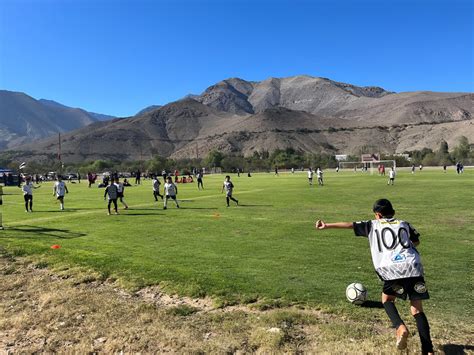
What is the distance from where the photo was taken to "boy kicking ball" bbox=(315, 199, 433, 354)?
5.13 m

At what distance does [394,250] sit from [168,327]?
3617mm

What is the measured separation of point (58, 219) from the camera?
62.7 ft

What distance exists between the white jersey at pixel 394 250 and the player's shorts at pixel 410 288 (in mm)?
64

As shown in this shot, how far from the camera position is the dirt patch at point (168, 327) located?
5.65 meters

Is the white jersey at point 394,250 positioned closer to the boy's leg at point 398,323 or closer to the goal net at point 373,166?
the boy's leg at point 398,323

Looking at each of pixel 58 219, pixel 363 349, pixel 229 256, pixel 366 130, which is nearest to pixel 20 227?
pixel 58 219

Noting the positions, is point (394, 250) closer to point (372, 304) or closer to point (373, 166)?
point (372, 304)

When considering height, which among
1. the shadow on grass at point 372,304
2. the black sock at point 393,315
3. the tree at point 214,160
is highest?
the tree at point 214,160

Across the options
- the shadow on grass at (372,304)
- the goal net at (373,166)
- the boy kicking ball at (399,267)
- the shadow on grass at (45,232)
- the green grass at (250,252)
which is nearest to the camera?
the boy kicking ball at (399,267)

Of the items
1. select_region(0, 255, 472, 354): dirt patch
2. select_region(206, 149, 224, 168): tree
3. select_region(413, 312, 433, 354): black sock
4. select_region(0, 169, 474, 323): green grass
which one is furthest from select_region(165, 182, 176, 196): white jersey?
select_region(206, 149, 224, 168): tree

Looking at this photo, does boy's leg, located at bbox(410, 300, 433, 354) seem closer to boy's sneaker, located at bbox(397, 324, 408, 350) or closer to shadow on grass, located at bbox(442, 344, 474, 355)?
boy's sneaker, located at bbox(397, 324, 408, 350)

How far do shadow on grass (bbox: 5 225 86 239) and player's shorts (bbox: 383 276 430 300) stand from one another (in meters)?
11.7

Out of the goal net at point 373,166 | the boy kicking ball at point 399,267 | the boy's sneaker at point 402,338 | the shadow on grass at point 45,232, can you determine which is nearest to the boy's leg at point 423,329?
the boy kicking ball at point 399,267

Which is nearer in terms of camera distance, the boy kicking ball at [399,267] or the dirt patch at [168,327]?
the boy kicking ball at [399,267]
